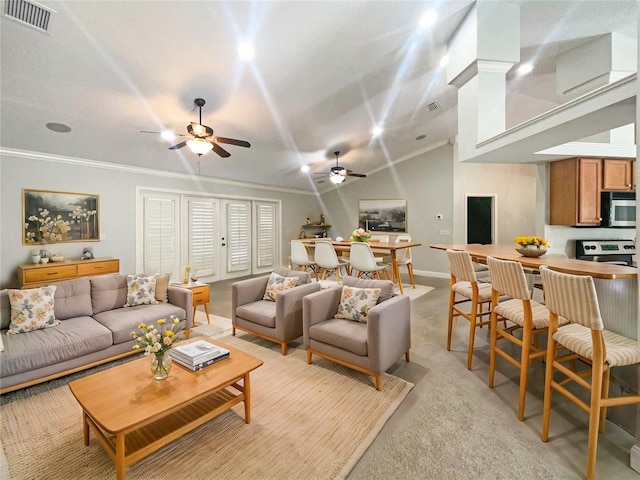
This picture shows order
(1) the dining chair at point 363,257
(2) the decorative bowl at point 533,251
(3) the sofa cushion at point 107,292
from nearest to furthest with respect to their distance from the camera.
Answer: (2) the decorative bowl at point 533,251, (3) the sofa cushion at point 107,292, (1) the dining chair at point 363,257

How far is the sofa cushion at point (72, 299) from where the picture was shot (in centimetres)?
286

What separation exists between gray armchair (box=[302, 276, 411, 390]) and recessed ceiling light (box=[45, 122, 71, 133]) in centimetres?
390

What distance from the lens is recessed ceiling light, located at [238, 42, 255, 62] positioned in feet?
9.04

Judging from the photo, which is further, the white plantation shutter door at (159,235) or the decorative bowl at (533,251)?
the white plantation shutter door at (159,235)

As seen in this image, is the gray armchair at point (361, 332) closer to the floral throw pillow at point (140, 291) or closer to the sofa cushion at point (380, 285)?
the sofa cushion at point (380, 285)

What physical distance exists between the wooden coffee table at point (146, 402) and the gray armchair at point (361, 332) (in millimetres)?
761

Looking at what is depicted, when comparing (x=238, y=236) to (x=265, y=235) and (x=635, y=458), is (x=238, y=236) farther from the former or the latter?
(x=635, y=458)

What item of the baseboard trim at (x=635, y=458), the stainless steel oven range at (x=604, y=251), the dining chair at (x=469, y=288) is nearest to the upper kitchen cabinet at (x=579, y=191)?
the stainless steel oven range at (x=604, y=251)

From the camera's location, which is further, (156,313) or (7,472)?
(156,313)

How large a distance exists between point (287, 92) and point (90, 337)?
11.1ft

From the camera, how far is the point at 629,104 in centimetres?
171

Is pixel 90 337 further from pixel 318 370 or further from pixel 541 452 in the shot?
pixel 541 452

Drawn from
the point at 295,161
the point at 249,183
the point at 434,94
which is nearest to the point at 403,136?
the point at 434,94

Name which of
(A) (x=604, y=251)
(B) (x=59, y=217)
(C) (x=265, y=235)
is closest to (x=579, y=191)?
(A) (x=604, y=251)
